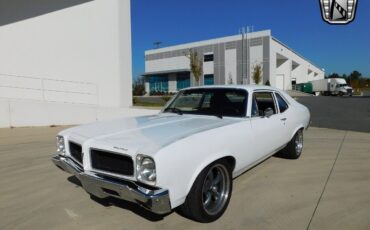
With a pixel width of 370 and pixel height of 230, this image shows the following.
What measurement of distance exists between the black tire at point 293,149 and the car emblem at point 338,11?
3083 millimetres

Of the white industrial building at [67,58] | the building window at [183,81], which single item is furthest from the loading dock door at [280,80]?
the white industrial building at [67,58]

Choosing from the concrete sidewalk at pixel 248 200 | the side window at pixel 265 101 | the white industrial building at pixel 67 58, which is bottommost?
the concrete sidewalk at pixel 248 200

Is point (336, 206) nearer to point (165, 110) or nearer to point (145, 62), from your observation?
point (165, 110)

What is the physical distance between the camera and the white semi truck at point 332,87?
2108 inches

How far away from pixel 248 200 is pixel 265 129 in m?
1.12

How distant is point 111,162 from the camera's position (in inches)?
138

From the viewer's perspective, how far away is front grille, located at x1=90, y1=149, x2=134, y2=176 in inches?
132

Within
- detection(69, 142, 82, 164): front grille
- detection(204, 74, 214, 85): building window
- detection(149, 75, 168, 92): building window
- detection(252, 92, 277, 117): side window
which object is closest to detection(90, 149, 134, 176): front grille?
detection(69, 142, 82, 164): front grille

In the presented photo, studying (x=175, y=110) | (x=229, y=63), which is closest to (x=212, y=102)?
(x=175, y=110)

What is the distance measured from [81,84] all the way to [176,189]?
41.7 feet

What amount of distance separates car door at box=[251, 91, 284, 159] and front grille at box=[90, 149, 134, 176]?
1969 millimetres

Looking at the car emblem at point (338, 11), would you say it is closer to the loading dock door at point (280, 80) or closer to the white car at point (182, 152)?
the white car at point (182, 152)

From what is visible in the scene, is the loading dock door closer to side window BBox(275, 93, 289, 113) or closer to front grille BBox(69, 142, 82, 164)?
side window BBox(275, 93, 289, 113)

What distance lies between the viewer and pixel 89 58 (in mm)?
15008
